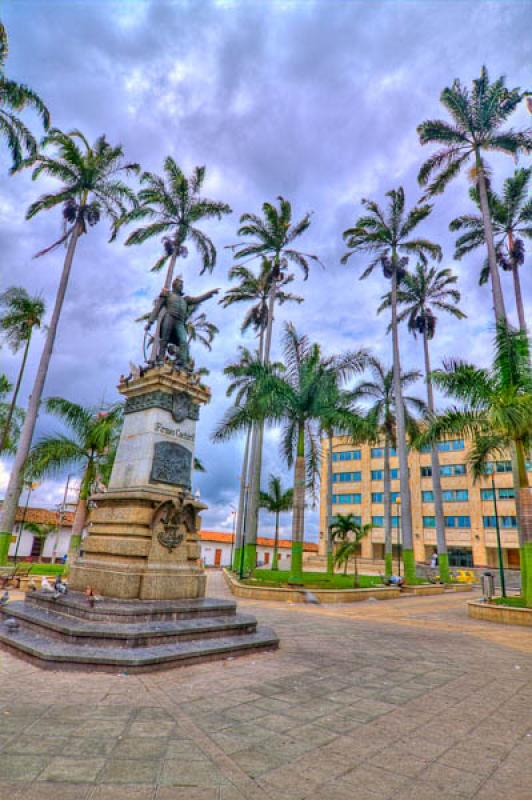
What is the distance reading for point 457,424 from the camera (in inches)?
605

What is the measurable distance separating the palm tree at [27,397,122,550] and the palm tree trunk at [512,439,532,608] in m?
15.0

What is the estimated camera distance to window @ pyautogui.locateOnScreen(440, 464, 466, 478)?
50.6m

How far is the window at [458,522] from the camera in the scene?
48894 millimetres

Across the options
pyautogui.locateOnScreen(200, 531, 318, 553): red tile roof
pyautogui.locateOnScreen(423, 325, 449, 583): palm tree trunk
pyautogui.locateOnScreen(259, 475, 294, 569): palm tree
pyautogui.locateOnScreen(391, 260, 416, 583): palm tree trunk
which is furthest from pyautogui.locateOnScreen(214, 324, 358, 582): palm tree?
pyautogui.locateOnScreen(200, 531, 318, 553): red tile roof

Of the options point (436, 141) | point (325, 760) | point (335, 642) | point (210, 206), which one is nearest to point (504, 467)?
point (436, 141)

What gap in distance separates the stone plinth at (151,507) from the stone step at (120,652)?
1296 millimetres

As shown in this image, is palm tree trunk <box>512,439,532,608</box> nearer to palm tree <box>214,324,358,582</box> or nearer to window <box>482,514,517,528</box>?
palm tree <box>214,324,358,582</box>

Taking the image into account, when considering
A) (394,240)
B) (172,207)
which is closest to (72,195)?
(172,207)

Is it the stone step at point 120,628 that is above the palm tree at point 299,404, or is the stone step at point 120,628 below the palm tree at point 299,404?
below

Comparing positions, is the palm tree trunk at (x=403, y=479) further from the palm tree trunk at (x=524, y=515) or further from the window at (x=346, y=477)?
the window at (x=346, y=477)

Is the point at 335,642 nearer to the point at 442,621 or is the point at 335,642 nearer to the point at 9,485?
the point at 442,621

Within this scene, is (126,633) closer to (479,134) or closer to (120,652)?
(120,652)

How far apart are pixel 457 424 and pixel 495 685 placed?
1055 cm

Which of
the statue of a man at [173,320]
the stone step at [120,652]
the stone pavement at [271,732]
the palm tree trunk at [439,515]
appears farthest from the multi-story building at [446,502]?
the stone pavement at [271,732]
